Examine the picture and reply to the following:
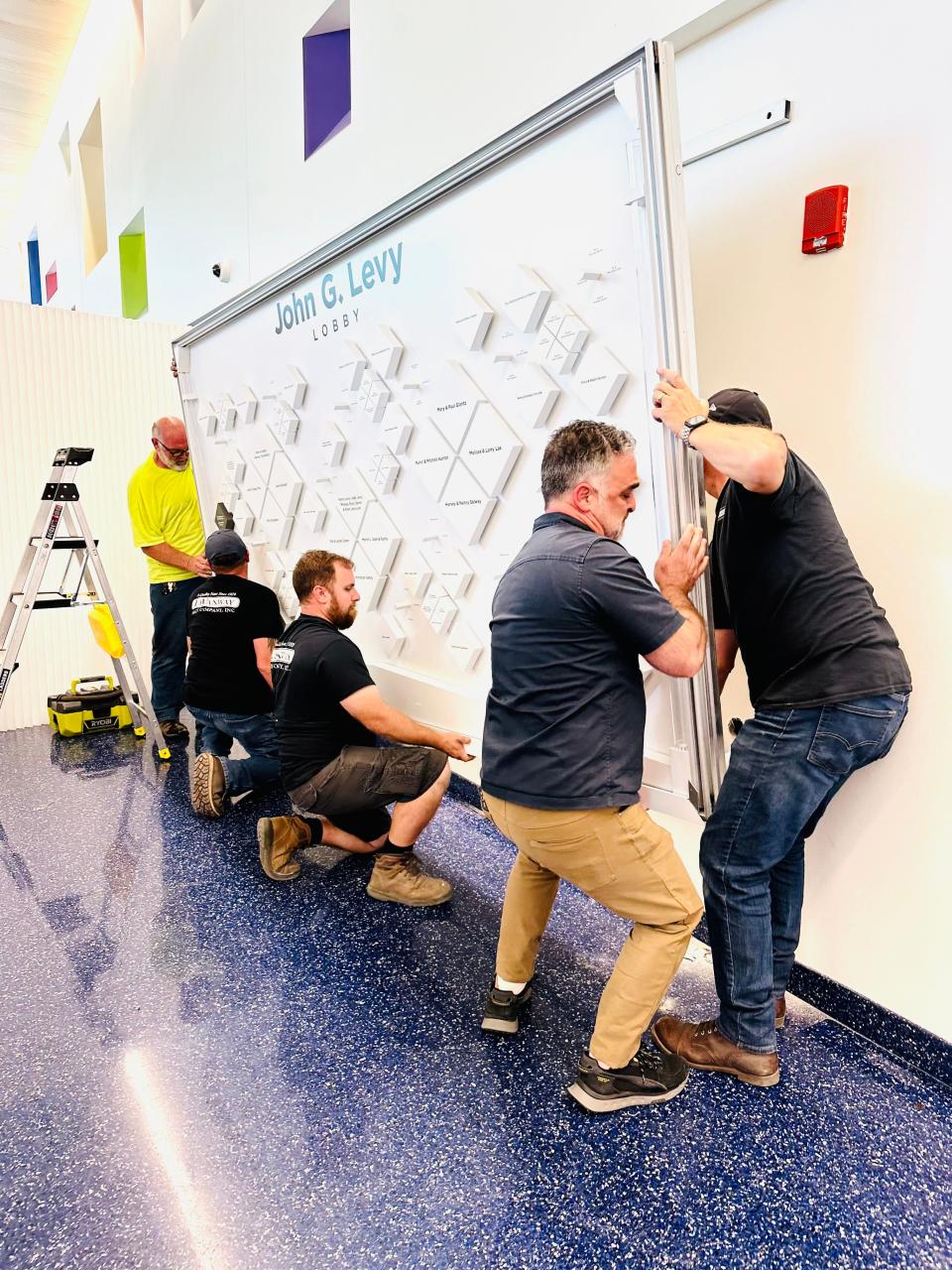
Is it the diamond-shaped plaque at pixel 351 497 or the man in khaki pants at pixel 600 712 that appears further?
the diamond-shaped plaque at pixel 351 497

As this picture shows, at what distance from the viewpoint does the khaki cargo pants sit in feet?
5.51

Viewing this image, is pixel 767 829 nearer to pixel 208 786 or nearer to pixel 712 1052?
pixel 712 1052

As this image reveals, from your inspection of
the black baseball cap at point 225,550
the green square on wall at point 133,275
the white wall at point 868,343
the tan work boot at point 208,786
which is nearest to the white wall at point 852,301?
the white wall at point 868,343

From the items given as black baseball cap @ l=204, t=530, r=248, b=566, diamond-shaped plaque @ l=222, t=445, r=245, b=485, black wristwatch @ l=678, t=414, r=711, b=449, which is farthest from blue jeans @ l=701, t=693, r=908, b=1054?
diamond-shaped plaque @ l=222, t=445, r=245, b=485

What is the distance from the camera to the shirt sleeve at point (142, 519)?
4.35 m

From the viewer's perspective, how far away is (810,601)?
5.41ft

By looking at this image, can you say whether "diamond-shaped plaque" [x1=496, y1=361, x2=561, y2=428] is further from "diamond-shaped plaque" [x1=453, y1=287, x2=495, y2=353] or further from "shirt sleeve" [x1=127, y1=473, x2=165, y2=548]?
"shirt sleeve" [x1=127, y1=473, x2=165, y2=548]

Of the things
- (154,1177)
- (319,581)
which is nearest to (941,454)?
(319,581)

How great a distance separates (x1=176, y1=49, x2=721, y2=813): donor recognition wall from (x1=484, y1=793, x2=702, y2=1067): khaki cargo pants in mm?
298

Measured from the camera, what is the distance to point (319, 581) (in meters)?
2.81

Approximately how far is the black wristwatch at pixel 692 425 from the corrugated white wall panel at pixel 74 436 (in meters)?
4.45

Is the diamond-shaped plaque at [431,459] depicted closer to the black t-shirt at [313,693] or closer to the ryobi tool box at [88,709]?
the black t-shirt at [313,693]

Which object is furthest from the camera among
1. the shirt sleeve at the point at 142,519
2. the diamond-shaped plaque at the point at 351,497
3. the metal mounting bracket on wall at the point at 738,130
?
the shirt sleeve at the point at 142,519

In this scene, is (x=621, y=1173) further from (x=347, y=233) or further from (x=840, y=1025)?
(x=347, y=233)
